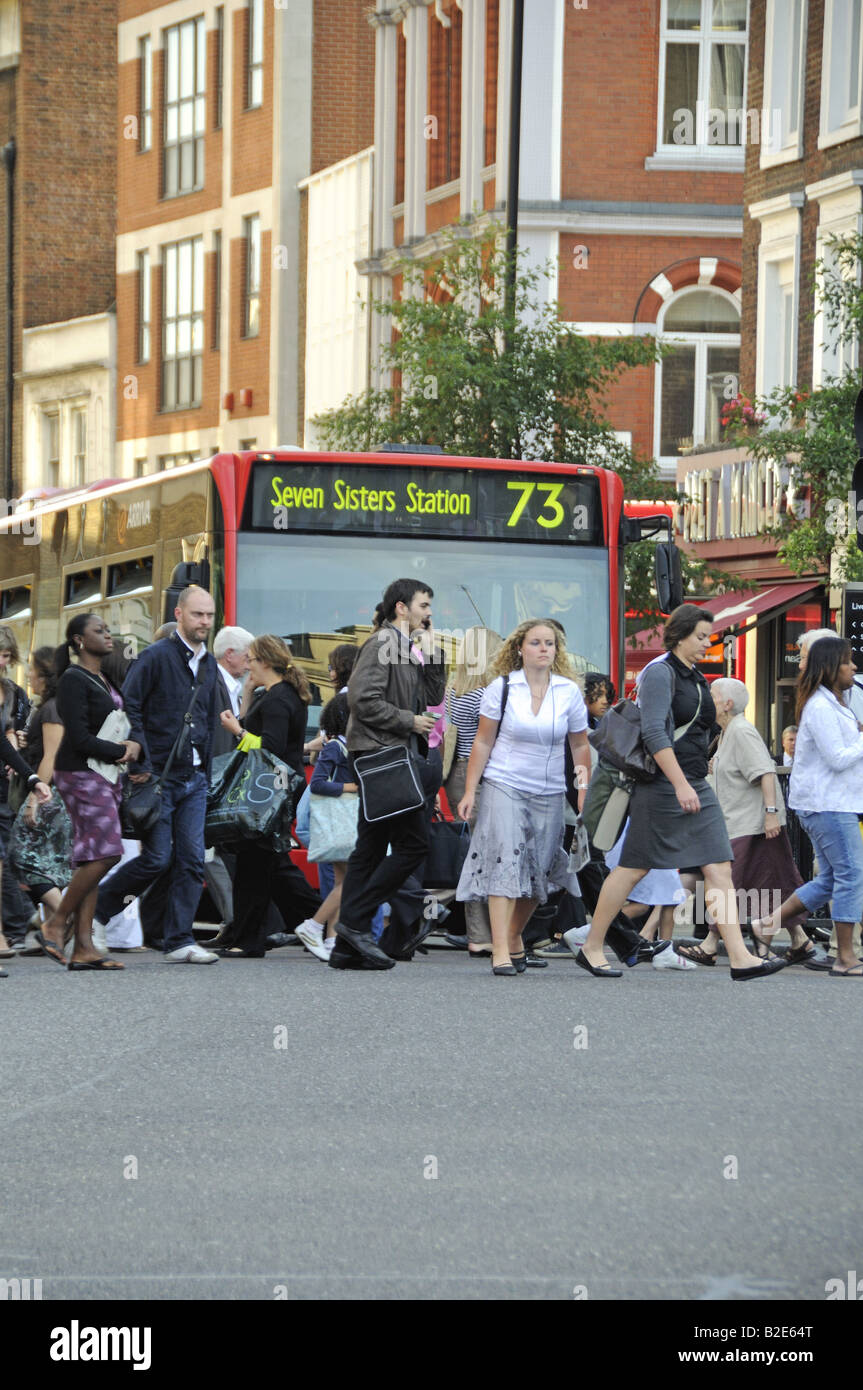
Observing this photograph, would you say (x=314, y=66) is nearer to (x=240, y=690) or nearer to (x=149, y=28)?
(x=149, y=28)

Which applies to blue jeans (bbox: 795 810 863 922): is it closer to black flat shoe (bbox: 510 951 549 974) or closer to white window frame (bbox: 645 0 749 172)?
black flat shoe (bbox: 510 951 549 974)

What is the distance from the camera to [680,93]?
37.8 metres

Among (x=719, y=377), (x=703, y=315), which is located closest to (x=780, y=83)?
(x=703, y=315)

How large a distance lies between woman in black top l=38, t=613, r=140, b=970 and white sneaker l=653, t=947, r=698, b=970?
115 inches

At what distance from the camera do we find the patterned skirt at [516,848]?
12.9 meters

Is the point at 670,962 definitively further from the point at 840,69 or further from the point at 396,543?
the point at 840,69

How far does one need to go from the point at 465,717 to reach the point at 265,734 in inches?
42.5

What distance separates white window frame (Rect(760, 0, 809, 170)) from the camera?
32.2 meters

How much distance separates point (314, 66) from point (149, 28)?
627 centimetres

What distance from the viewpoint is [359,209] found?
45.3 meters

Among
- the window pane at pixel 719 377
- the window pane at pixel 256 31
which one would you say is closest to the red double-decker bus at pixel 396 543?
the window pane at pixel 719 377

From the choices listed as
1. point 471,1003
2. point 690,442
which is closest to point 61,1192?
point 471,1003

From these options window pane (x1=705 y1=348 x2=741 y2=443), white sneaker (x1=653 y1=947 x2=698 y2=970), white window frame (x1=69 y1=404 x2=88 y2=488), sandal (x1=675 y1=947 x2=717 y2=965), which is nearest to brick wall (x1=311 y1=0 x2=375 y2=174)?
white window frame (x1=69 y1=404 x2=88 y2=488)

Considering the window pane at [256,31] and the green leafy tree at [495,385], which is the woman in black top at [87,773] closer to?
the green leafy tree at [495,385]
